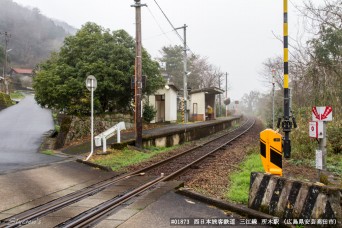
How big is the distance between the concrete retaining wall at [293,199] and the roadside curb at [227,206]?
15 centimetres

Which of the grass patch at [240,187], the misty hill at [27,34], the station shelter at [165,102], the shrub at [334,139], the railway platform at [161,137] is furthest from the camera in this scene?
the misty hill at [27,34]

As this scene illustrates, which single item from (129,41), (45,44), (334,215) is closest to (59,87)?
(129,41)

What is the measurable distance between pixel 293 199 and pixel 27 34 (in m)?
101

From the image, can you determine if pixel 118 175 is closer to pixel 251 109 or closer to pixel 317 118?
pixel 317 118

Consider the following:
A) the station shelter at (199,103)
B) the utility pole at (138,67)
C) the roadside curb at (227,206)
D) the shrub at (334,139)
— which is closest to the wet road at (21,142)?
the utility pole at (138,67)

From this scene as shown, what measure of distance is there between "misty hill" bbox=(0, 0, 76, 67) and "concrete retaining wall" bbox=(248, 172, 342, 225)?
8969cm

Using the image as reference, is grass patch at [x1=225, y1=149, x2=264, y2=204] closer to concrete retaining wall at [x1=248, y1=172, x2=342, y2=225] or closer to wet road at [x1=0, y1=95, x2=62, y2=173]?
concrete retaining wall at [x1=248, y1=172, x2=342, y2=225]

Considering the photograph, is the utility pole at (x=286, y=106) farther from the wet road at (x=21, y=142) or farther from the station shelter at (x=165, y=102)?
the station shelter at (x=165, y=102)

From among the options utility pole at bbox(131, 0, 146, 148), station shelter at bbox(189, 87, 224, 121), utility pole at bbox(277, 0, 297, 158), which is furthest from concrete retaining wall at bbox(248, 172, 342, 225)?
station shelter at bbox(189, 87, 224, 121)

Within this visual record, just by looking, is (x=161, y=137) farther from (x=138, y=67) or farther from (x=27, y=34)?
(x=27, y=34)

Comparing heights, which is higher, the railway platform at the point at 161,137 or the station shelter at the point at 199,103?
the station shelter at the point at 199,103

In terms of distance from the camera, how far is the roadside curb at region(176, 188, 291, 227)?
475 centimetres

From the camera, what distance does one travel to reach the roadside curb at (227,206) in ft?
15.6

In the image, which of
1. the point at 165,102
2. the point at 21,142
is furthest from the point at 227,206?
the point at 165,102
